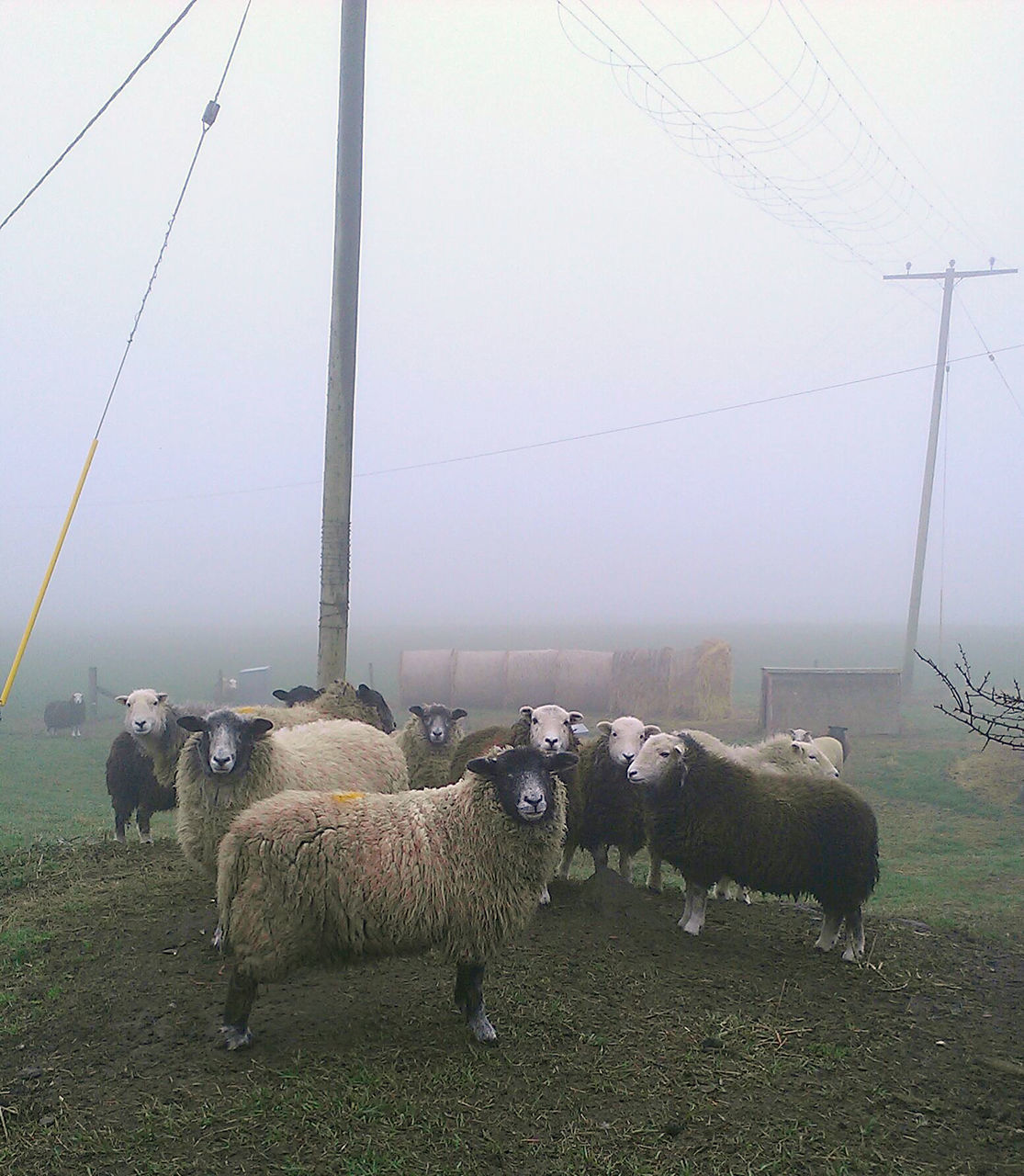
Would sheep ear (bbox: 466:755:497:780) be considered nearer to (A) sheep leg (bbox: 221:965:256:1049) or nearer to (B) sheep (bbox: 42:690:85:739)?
(A) sheep leg (bbox: 221:965:256:1049)

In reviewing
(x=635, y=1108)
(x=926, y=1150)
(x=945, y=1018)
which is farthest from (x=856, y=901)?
(x=635, y=1108)

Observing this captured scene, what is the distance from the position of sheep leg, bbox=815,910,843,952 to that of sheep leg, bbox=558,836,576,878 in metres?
2.10

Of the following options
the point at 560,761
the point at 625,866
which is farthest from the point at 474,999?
the point at 625,866

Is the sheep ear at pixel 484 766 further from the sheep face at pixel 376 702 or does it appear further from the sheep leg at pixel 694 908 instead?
the sheep face at pixel 376 702

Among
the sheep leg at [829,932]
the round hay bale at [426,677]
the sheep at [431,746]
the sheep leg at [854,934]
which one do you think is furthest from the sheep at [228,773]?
the round hay bale at [426,677]

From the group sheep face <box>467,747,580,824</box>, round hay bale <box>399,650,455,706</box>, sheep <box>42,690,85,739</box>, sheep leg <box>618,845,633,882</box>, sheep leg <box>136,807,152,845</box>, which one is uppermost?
sheep face <box>467,747,580,824</box>

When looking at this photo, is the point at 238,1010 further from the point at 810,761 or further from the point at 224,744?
the point at 810,761

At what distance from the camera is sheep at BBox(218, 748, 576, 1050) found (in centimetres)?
483

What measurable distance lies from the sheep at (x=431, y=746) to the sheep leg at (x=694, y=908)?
2768 mm

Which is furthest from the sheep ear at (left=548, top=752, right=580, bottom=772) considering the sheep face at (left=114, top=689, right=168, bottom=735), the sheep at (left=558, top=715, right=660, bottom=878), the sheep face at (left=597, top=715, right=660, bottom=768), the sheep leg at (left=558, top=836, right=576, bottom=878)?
the sheep face at (left=114, top=689, right=168, bottom=735)

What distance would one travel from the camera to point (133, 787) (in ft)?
31.5

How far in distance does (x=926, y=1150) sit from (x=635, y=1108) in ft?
4.19

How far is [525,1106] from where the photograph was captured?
4293 mm

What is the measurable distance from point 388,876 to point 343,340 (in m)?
6.18
